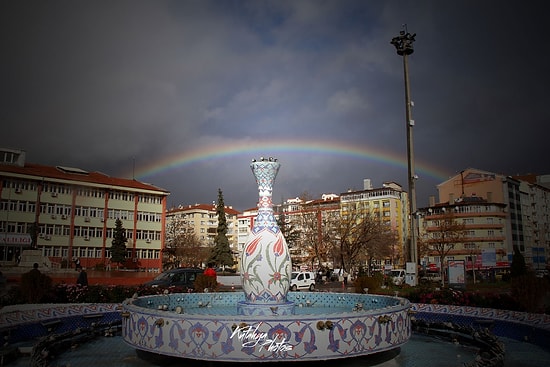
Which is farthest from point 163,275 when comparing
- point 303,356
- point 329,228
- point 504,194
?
point 504,194

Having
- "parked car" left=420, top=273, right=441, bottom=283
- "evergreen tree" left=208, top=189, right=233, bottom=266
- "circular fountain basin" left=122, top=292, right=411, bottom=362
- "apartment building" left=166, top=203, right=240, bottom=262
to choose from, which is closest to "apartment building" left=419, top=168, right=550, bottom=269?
"parked car" left=420, top=273, right=441, bottom=283

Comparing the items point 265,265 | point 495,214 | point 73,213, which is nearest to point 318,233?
point 73,213

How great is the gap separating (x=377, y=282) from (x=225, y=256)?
41.4 meters

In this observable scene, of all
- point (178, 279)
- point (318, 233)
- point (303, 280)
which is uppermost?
point (318, 233)

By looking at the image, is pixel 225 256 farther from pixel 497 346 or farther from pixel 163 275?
pixel 497 346

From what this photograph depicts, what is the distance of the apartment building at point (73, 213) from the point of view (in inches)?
1801

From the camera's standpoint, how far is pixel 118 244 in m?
54.6

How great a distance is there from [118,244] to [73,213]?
21.3ft

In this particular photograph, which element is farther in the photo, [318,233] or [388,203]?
[388,203]

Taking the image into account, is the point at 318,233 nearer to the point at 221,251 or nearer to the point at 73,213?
the point at 221,251

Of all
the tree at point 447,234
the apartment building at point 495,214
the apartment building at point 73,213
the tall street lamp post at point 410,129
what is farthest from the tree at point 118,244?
the apartment building at point 495,214

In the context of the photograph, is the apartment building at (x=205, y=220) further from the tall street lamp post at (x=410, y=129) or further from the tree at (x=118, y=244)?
the tall street lamp post at (x=410, y=129)

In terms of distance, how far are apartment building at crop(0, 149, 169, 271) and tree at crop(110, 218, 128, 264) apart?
1.01 m

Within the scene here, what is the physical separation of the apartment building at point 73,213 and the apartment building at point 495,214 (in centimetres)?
4227
